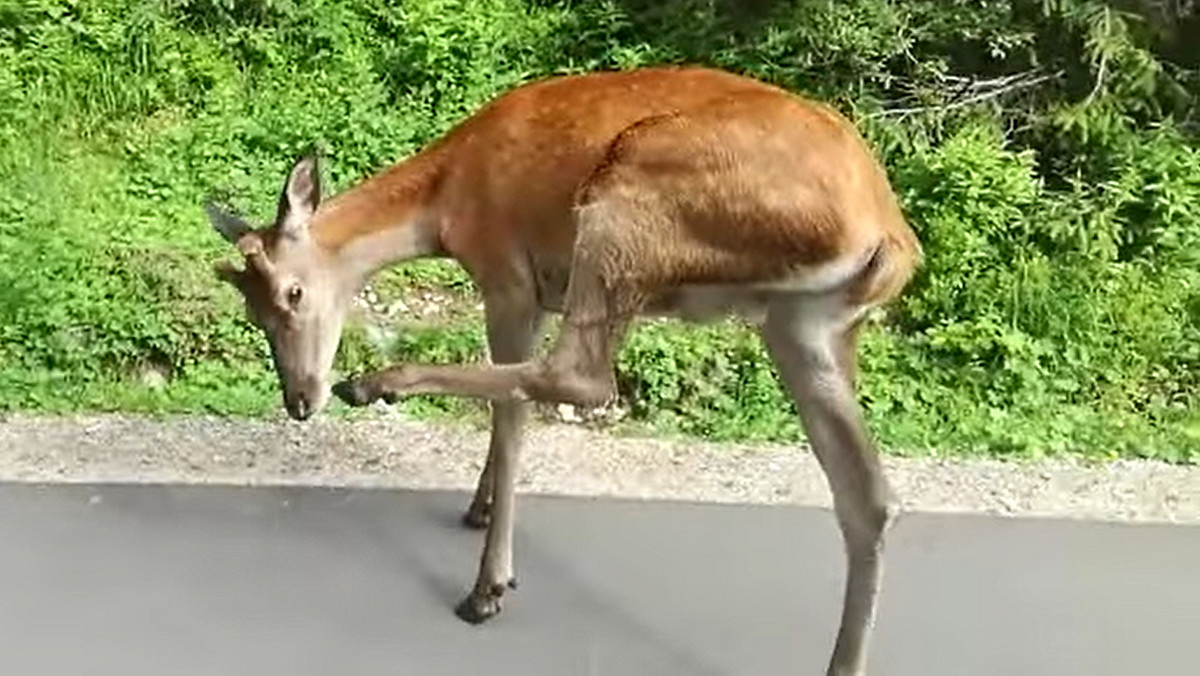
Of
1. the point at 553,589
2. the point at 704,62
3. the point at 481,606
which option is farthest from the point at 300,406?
the point at 704,62

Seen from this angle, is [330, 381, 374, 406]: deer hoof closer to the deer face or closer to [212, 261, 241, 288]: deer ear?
the deer face

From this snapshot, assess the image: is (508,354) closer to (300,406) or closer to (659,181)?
(300,406)

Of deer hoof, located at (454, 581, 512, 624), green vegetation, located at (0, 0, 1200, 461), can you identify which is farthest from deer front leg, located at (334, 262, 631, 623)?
green vegetation, located at (0, 0, 1200, 461)

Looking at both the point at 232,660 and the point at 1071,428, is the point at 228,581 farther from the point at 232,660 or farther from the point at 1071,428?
the point at 1071,428

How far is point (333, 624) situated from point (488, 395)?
87 cm

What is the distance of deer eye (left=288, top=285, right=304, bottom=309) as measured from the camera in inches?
219

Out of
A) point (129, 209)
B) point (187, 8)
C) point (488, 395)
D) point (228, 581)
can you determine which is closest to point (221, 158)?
point (129, 209)

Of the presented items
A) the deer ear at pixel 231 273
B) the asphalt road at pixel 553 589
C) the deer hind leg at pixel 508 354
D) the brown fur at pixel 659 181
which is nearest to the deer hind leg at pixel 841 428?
the brown fur at pixel 659 181

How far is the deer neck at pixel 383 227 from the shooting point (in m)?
5.70

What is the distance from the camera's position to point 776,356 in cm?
523

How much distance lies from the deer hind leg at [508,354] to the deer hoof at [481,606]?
138 millimetres

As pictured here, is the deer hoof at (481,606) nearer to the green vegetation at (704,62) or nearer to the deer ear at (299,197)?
the deer ear at (299,197)

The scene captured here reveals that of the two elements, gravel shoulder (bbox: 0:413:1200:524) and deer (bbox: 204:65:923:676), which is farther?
gravel shoulder (bbox: 0:413:1200:524)

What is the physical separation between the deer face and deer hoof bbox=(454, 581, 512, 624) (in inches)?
25.2
